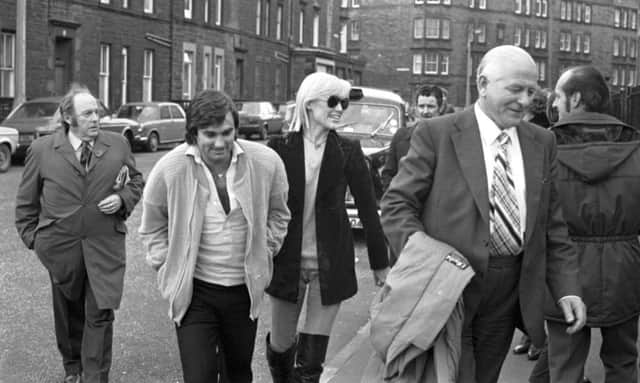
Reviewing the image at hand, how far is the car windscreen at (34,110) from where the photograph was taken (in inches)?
999

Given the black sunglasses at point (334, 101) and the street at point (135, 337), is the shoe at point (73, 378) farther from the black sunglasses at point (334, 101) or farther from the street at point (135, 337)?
the black sunglasses at point (334, 101)

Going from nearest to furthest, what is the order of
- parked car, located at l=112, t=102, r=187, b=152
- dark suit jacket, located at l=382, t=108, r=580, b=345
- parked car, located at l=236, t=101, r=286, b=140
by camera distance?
1. dark suit jacket, located at l=382, t=108, r=580, b=345
2. parked car, located at l=112, t=102, r=187, b=152
3. parked car, located at l=236, t=101, r=286, b=140

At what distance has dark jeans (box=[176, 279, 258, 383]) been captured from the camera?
4441mm

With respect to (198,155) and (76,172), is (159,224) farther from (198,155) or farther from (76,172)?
(76,172)

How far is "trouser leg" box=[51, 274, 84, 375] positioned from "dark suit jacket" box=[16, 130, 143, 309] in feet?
0.47

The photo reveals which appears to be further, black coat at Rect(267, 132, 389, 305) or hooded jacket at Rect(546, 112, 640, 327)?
black coat at Rect(267, 132, 389, 305)

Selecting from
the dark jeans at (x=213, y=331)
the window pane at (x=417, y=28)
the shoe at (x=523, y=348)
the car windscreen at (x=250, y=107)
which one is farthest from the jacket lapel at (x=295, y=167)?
the window pane at (x=417, y=28)

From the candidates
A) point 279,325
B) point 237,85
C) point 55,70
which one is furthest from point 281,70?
point 279,325

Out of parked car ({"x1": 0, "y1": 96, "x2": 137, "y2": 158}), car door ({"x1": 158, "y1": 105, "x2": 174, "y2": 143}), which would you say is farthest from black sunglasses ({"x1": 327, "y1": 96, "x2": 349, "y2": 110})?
car door ({"x1": 158, "y1": 105, "x2": 174, "y2": 143})

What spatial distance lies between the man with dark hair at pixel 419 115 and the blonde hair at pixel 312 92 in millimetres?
2337

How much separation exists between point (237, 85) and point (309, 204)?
47839 millimetres

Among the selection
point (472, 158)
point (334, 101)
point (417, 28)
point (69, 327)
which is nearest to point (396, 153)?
point (334, 101)

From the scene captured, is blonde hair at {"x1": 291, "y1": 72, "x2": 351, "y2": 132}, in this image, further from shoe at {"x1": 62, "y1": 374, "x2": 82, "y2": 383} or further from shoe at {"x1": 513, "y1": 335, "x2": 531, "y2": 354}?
shoe at {"x1": 513, "y1": 335, "x2": 531, "y2": 354}

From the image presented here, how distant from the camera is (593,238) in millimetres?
4922
